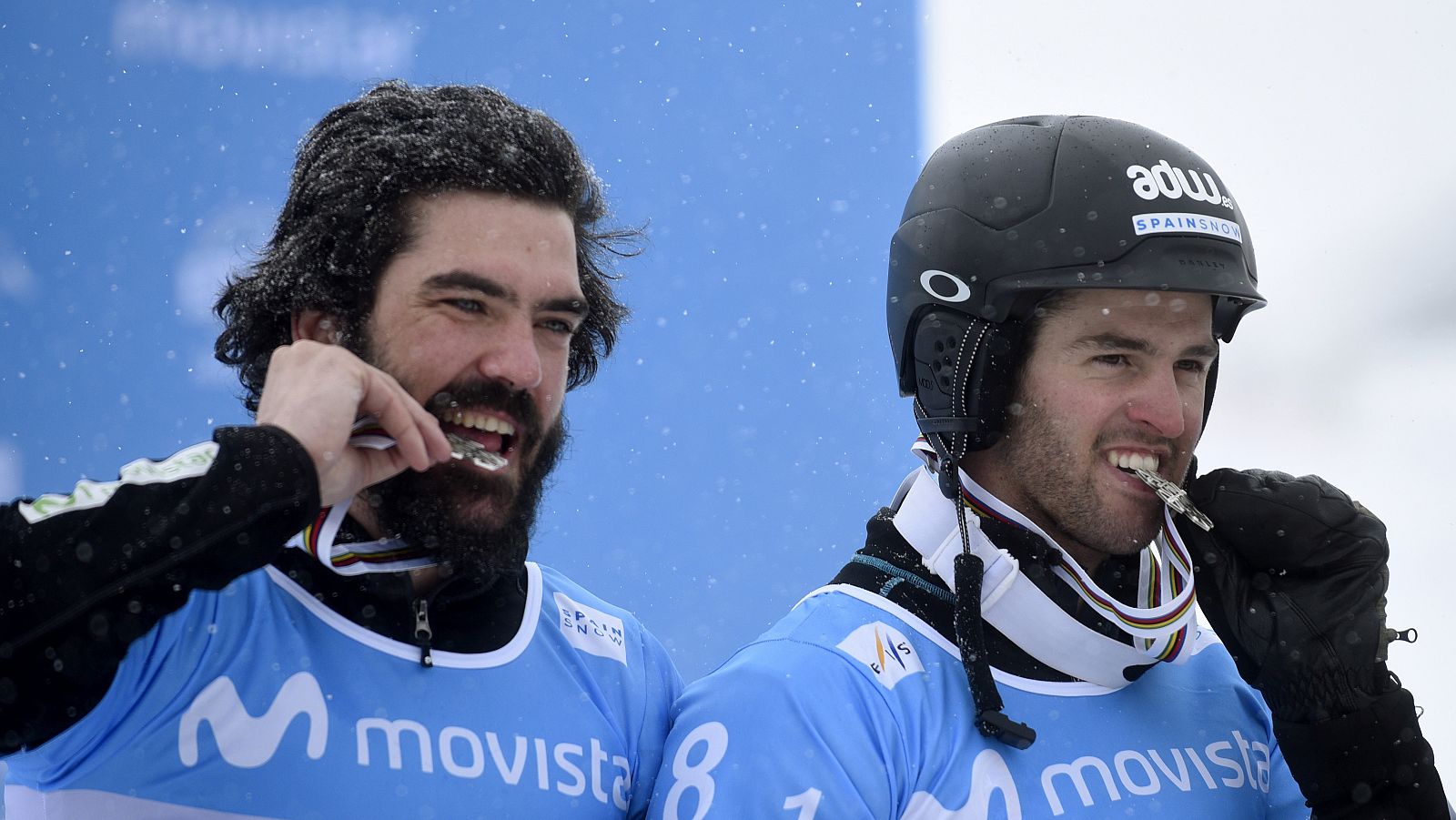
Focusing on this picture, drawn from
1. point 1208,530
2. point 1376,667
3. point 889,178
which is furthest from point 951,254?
point 889,178

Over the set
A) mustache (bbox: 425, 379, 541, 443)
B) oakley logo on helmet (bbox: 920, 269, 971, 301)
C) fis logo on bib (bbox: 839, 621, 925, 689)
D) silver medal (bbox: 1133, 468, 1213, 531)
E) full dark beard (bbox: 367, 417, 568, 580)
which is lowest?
fis logo on bib (bbox: 839, 621, 925, 689)

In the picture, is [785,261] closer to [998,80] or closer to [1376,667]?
[998,80]

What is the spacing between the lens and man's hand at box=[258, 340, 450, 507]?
1.44 metres

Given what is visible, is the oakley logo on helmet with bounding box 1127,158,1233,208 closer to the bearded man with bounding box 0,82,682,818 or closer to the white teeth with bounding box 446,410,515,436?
the bearded man with bounding box 0,82,682,818

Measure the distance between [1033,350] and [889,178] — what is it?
11.0 ft

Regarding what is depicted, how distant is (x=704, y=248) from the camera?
16.9 feet

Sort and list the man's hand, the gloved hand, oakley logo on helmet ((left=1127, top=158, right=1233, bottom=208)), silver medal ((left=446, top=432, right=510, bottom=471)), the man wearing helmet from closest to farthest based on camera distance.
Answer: the man's hand, silver medal ((left=446, top=432, right=510, bottom=471)), the man wearing helmet, the gloved hand, oakley logo on helmet ((left=1127, top=158, right=1233, bottom=208))

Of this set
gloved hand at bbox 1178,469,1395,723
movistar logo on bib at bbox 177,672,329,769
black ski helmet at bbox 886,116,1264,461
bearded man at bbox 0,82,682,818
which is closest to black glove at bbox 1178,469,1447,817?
gloved hand at bbox 1178,469,1395,723

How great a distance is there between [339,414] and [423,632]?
54 centimetres

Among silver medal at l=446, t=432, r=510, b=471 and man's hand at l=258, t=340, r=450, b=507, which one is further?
silver medal at l=446, t=432, r=510, b=471

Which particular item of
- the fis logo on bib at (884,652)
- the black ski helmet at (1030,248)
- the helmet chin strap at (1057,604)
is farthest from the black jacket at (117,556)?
the black ski helmet at (1030,248)

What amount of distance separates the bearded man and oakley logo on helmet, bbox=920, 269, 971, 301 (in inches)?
27.5

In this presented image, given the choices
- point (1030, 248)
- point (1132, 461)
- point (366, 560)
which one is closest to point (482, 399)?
point (366, 560)

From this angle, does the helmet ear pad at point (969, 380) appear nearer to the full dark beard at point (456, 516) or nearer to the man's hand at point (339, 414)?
the full dark beard at point (456, 516)
